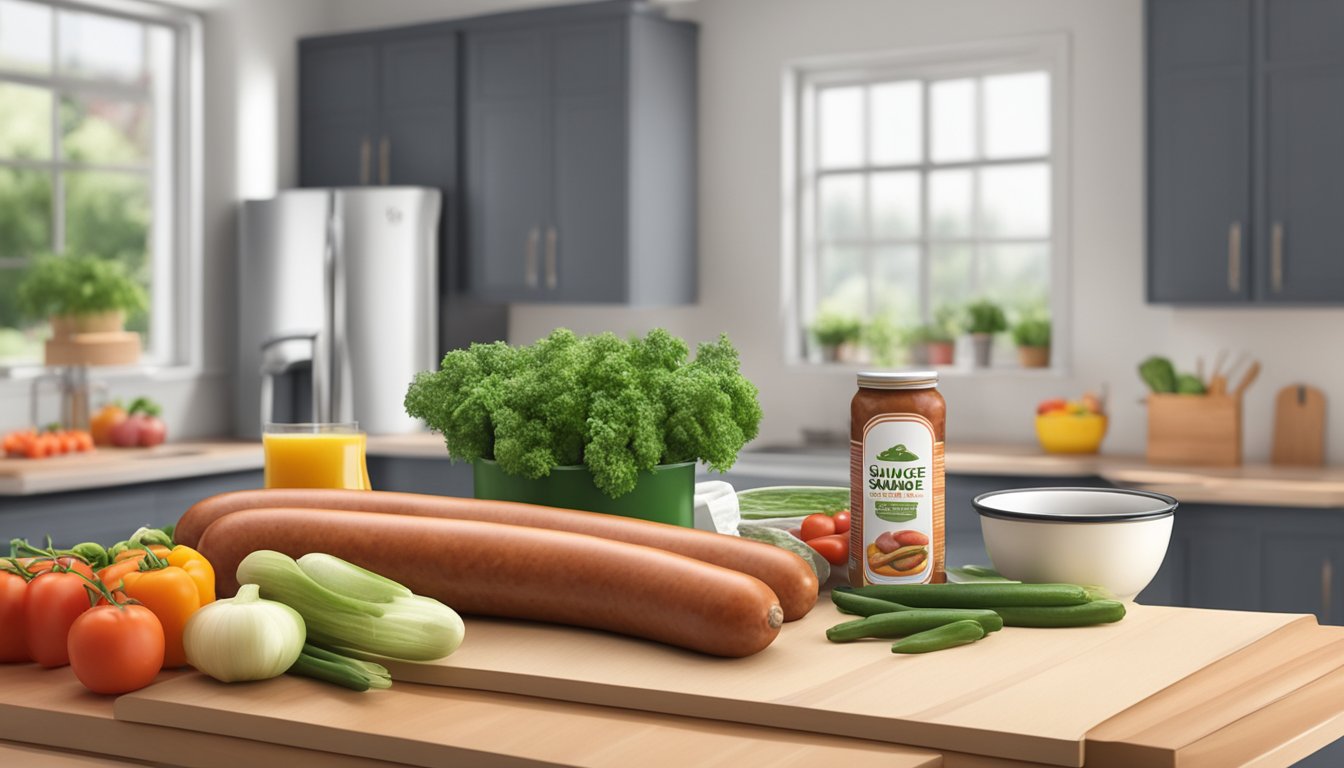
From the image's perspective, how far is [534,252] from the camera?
5.45 meters

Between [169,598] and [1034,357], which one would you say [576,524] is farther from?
[1034,357]

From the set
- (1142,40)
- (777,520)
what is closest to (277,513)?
(777,520)

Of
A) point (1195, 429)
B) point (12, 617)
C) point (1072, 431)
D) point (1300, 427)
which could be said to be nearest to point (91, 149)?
point (1072, 431)

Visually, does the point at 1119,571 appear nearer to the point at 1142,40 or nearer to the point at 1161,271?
the point at 1161,271

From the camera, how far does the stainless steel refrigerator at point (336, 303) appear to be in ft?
17.5

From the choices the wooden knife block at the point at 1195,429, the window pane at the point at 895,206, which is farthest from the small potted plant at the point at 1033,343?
the wooden knife block at the point at 1195,429

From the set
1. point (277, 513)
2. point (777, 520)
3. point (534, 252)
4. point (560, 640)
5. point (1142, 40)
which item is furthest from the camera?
point (534, 252)

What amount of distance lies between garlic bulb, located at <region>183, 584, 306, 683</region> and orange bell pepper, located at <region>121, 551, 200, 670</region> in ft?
0.15

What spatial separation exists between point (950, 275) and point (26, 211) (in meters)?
3.34

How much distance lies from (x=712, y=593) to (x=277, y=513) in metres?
0.51

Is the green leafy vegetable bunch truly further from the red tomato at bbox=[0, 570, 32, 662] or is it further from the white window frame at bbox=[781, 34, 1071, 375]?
the white window frame at bbox=[781, 34, 1071, 375]

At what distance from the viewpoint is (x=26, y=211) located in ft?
17.3

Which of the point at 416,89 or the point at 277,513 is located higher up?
the point at 416,89

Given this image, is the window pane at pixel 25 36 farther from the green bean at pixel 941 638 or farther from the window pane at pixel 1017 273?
the green bean at pixel 941 638
